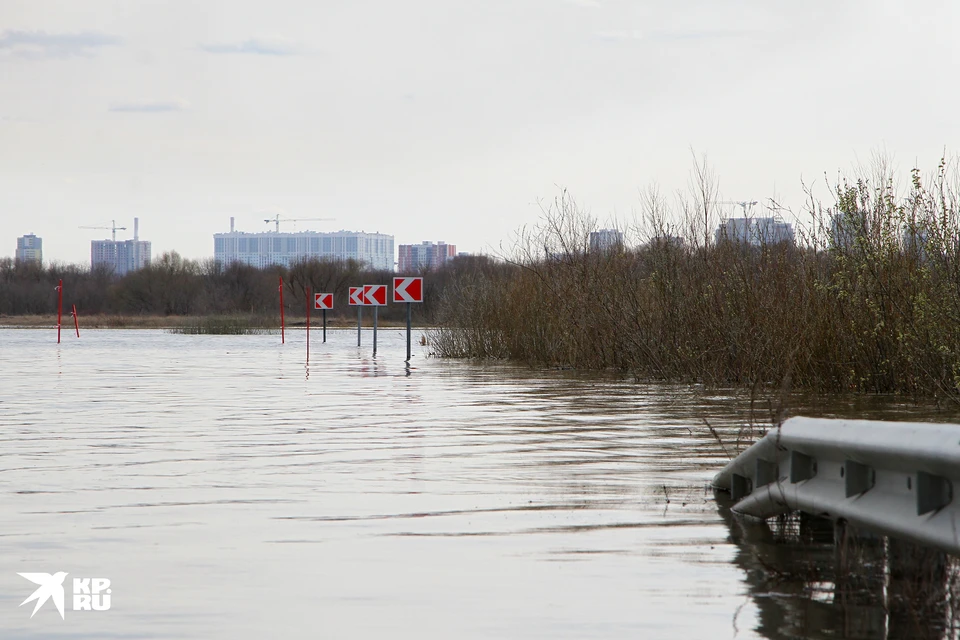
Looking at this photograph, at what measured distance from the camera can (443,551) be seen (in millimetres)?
5492

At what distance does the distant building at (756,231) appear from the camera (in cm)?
1750

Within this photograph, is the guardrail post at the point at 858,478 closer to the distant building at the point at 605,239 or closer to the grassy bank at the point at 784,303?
the grassy bank at the point at 784,303

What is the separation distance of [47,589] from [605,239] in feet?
64.6

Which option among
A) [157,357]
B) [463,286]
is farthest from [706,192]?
[157,357]

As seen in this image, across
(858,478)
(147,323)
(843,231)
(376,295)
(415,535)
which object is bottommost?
(147,323)

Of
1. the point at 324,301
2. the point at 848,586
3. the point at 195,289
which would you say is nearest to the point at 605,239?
the point at 848,586

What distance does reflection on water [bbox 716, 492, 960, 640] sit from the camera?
408 centimetres

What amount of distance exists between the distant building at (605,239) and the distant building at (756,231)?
396cm

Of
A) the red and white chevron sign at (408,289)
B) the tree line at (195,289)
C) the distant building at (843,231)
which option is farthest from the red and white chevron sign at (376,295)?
the tree line at (195,289)

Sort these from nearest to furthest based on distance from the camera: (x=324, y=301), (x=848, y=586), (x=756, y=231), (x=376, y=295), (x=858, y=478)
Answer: (x=848, y=586) < (x=858, y=478) < (x=756, y=231) < (x=376, y=295) < (x=324, y=301)

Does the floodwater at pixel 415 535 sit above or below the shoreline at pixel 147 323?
above

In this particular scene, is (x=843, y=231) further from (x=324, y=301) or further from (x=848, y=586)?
(x=324, y=301)

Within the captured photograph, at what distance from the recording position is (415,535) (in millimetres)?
5902

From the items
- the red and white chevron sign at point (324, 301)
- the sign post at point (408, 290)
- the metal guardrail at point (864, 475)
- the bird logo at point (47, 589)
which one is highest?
the sign post at point (408, 290)
